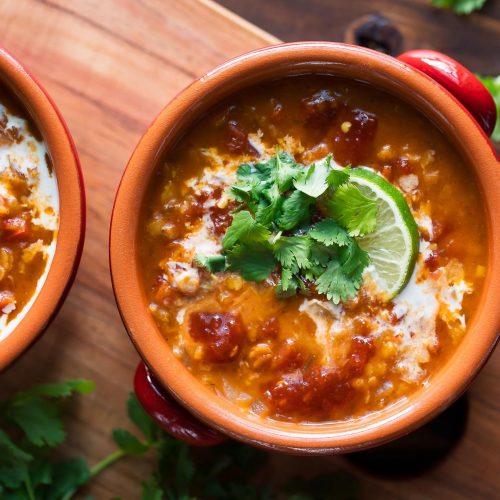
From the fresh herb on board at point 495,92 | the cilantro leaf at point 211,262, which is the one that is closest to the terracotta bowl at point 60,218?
the cilantro leaf at point 211,262

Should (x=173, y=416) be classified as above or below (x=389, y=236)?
below

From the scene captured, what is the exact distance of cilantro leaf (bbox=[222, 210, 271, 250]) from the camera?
2.27 metres

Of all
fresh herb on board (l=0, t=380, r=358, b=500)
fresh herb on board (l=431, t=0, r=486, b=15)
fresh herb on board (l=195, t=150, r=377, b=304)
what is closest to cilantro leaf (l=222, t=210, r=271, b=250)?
fresh herb on board (l=195, t=150, r=377, b=304)

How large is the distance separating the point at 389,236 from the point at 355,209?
13 cm

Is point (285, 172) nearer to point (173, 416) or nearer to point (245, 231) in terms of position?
point (245, 231)

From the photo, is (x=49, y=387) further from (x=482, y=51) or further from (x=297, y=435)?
(x=482, y=51)

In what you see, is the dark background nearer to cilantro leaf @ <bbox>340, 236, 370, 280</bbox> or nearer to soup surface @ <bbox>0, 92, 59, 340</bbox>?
cilantro leaf @ <bbox>340, 236, 370, 280</bbox>

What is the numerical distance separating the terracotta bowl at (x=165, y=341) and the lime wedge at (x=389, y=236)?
8.7 inches

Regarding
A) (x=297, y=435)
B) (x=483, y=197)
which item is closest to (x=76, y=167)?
(x=297, y=435)

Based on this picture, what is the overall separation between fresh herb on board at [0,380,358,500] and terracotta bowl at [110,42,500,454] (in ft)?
1.43

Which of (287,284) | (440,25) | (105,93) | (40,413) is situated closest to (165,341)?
(287,284)

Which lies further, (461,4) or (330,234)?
(461,4)

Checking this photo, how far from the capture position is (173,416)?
8.14ft

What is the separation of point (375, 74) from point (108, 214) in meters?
0.95
